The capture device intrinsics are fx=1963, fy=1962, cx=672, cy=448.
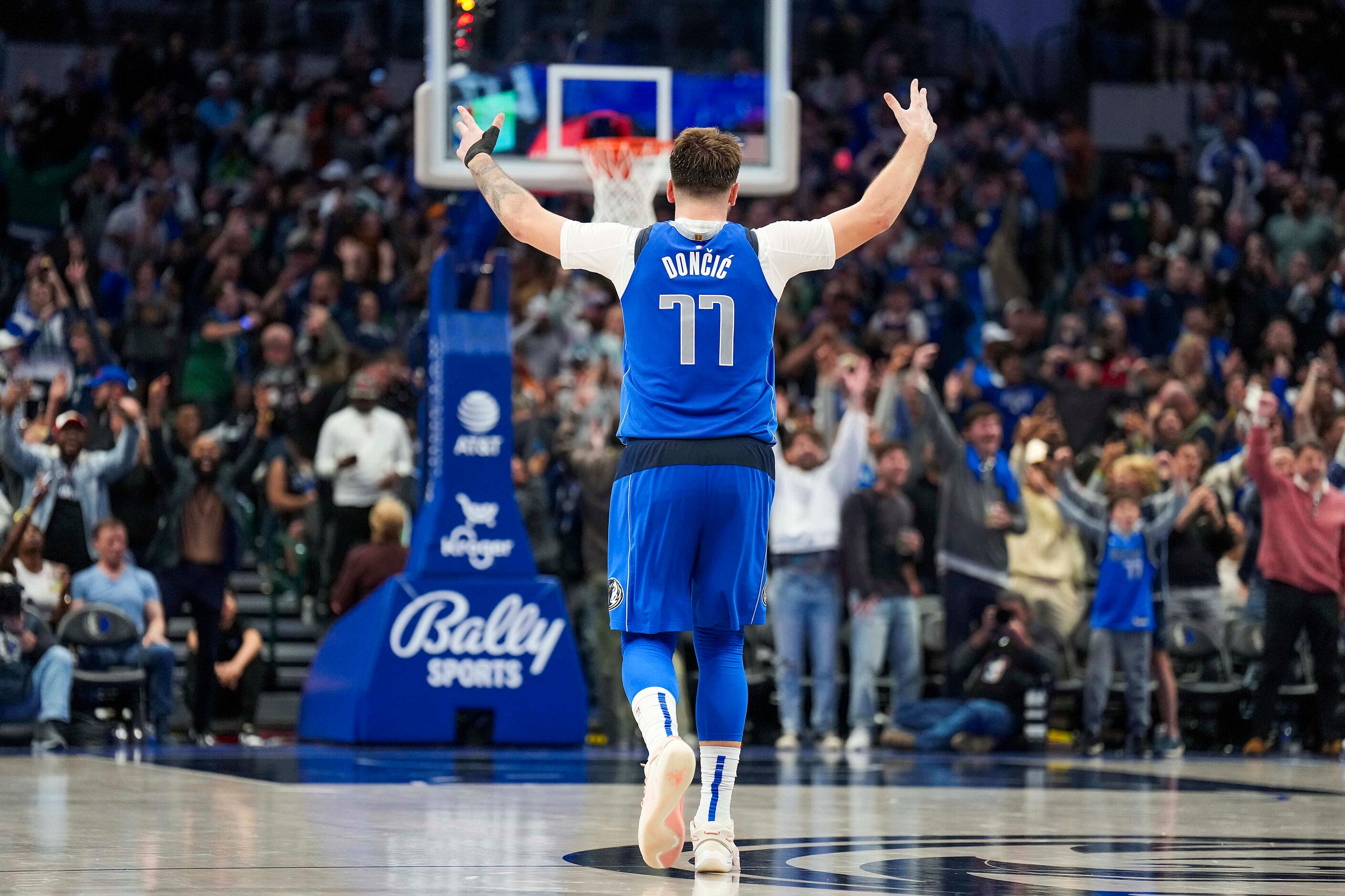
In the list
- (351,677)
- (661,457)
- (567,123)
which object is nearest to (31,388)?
(351,677)

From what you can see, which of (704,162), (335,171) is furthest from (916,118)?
(335,171)

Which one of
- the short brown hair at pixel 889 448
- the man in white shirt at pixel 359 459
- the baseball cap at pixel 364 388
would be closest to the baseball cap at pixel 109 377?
the man in white shirt at pixel 359 459

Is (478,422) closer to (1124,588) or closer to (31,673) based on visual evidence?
(31,673)

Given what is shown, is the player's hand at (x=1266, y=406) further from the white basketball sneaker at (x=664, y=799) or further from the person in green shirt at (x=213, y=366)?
the white basketball sneaker at (x=664, y=799)

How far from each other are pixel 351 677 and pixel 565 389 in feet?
15.4

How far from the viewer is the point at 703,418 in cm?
659

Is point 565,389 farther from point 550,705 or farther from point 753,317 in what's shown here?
point 753,317

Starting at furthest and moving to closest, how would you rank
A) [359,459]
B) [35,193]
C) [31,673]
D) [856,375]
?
[35,193]
[359,459]
[31,673]
[856,375]

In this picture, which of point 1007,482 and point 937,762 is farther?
point 1007,482

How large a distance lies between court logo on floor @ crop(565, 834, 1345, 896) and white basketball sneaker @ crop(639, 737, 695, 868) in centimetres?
37

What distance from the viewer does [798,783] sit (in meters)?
10.8

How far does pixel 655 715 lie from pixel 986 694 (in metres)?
8.73

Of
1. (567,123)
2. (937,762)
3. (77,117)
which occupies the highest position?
(77,117)

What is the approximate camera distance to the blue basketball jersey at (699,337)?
21.7 feet
